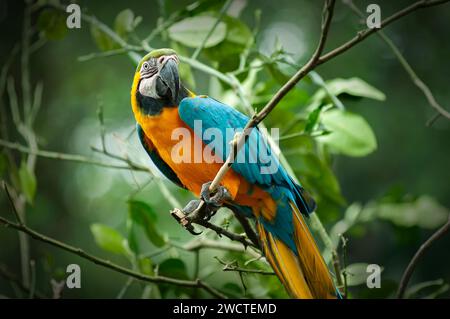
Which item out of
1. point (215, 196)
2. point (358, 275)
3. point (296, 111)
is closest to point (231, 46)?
point (215, 196)

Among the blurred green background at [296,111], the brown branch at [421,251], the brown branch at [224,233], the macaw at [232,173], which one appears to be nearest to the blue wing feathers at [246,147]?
the macaw at [232,173]

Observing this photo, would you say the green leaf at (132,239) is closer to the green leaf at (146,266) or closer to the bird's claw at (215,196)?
the green leaf at (146,266)

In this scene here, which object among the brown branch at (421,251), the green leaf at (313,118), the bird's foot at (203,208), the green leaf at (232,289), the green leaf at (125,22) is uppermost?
Answer: the green leaf at (125,22)

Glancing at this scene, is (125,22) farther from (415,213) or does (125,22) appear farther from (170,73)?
(415,213)

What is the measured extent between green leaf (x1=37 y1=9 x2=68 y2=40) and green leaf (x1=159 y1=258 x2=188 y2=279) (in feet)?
2.85

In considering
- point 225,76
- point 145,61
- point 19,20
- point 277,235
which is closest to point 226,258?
point 277,235

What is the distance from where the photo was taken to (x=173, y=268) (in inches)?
61.2

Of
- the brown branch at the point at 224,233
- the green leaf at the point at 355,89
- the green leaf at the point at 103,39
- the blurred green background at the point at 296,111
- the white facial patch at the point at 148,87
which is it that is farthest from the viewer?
the blurred green background at the point at 296,111

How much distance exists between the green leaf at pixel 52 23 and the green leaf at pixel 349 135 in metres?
0.96

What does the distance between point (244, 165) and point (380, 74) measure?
2.46 metres

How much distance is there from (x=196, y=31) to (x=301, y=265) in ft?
2.85

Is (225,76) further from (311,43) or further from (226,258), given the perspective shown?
(311,43)

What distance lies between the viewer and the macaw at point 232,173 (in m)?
1.25

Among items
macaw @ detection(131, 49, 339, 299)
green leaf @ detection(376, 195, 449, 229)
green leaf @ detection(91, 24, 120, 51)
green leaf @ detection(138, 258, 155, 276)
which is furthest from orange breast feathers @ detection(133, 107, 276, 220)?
green leaf @ detection(376, 195, 449, 229)
